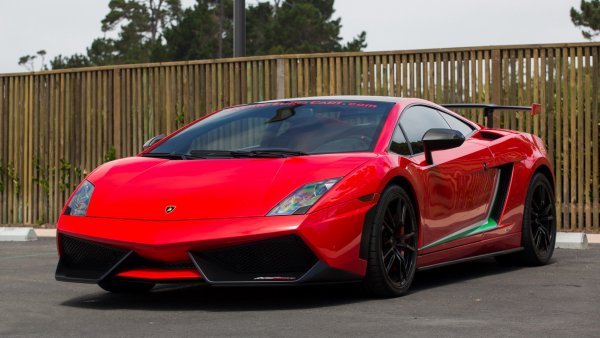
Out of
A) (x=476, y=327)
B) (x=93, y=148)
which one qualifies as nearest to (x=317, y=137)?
(x=476, y=327)

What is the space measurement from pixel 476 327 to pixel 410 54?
8.16 meters

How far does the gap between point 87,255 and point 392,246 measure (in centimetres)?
179

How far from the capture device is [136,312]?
6.73 meters

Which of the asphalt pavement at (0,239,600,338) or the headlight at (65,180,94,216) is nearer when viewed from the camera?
the asphalt pavement at (0,239,600,338)

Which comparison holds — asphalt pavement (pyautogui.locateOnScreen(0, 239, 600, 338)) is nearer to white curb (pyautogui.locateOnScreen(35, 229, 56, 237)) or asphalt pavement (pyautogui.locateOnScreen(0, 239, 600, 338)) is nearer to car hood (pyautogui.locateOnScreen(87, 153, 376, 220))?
car hood (pyautogui.locateOnScreen(87, 153, 376, 220))

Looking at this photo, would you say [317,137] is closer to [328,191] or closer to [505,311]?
[328,191]

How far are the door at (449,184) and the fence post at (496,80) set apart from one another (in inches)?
183

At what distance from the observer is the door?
7.74 metres

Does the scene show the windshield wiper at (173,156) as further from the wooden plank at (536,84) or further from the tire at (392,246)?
the wooden plank at (536,84)

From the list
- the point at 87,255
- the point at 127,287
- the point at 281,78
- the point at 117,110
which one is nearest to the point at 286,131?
the point at 127,287

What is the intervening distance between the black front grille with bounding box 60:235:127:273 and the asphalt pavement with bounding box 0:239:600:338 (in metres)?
0.24

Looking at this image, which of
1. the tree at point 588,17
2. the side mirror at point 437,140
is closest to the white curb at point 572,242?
the side mirror at point 437,140

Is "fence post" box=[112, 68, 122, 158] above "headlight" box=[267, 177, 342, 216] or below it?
above

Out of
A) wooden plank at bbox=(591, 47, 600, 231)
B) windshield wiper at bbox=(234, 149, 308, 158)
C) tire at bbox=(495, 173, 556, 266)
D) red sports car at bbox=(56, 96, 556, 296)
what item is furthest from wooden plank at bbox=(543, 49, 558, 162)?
windshield wiper at bbox=(234, 149, 308, 158)
